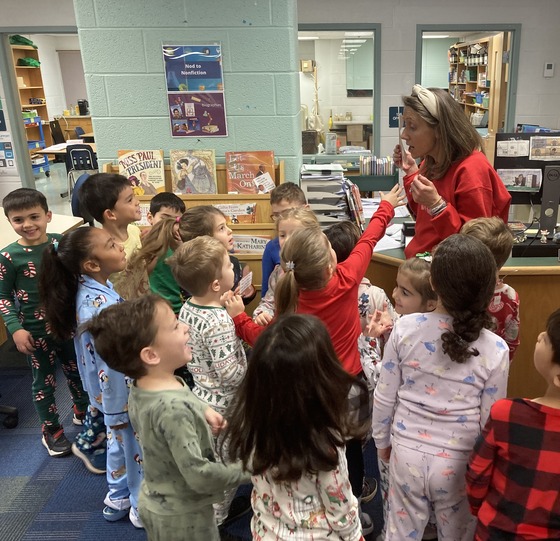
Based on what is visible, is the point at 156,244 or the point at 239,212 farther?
the point at 239,212

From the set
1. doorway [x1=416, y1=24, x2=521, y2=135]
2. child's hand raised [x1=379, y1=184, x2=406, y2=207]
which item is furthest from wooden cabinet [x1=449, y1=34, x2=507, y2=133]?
child's hand raised [x1=379, y1=184, x2=406, y2=207]

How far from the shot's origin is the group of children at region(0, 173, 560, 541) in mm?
1121

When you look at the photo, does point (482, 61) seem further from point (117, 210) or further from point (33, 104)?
point (33, 104)

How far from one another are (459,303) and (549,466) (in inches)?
16.6

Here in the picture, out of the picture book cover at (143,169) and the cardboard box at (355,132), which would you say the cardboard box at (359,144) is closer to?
the cardboard box at (355,132)

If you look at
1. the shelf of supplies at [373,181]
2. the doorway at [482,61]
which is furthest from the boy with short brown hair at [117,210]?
the doorway at [482,61]

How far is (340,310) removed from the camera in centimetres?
172

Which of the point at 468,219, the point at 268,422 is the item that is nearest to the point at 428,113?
the point at 468,219

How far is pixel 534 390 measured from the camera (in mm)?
2447

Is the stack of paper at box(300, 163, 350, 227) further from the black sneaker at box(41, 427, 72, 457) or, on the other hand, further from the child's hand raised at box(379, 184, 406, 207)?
the black sneaker at box(41, 427, 72, 457)

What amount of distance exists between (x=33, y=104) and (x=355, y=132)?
7335mm

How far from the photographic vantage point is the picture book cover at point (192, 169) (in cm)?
317

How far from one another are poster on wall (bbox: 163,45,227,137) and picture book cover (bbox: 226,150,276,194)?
0.19m

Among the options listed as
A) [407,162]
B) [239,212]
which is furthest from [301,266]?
[239,212]
